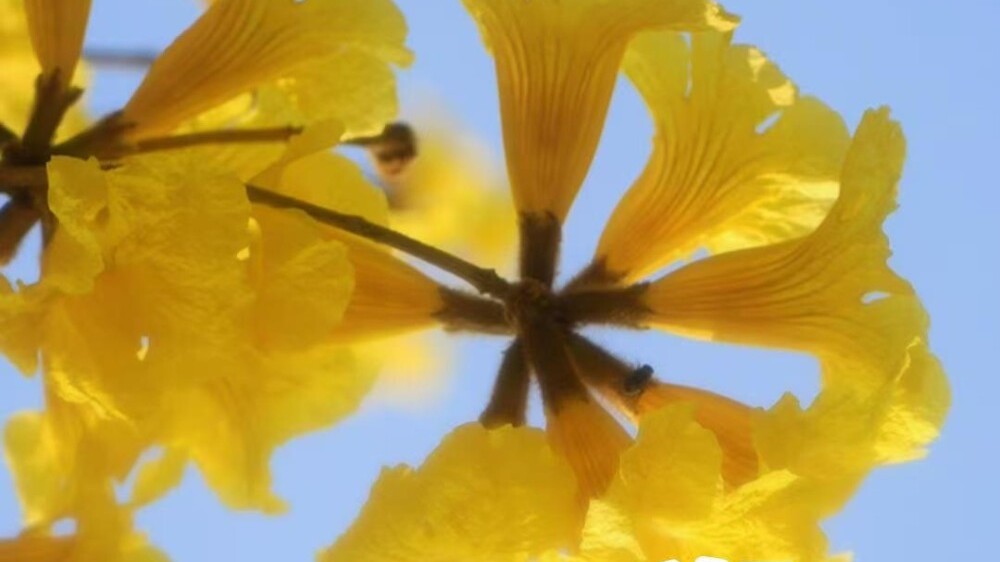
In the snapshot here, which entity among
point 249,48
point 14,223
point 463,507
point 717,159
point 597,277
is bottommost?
point 463,507

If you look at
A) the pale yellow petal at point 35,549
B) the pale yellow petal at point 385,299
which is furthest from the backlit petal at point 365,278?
the pale yellow petal at point 35,549

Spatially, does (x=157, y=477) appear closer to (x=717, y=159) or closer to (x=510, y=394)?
(x=510, y=394)

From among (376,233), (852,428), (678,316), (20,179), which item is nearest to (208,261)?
(376,233)

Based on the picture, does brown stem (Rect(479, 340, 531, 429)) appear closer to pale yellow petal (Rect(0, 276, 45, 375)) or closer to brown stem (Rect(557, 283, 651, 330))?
brown stem (Rect(557, 283, 651, 330))

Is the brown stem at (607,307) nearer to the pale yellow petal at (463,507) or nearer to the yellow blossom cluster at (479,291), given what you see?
the yellow blossom cluster at (479,291)

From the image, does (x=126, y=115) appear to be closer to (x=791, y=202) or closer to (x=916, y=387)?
(x=791, y=202)
